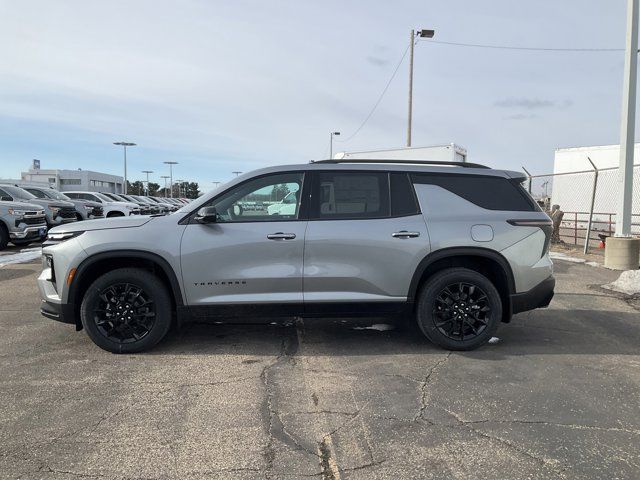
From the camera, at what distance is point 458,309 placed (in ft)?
15.9

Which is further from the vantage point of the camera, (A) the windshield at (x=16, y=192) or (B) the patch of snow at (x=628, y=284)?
(A) the windshield at (x=16, y=192)

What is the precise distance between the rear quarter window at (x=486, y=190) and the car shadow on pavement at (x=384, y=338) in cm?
144

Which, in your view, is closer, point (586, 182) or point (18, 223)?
point (18, 223)

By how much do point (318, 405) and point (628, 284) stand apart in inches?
252

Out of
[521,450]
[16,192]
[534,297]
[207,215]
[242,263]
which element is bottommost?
[521,450]

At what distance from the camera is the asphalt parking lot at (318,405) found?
2895 millimetres

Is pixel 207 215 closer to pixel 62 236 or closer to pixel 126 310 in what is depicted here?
pixel 126 310

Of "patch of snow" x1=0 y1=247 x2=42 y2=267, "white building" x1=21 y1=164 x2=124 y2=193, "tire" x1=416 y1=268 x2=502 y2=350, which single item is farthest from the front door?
"white building" x1=21 y1=164 x2=124 y2=193

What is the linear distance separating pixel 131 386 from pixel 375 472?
2.16 metres

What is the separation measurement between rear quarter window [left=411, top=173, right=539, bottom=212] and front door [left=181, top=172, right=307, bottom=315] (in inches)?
56.1

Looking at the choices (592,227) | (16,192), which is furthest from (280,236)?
(592,227)

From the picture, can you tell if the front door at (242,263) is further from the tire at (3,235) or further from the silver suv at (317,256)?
the tire at (3,235)

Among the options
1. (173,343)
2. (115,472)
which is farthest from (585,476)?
(173,343)

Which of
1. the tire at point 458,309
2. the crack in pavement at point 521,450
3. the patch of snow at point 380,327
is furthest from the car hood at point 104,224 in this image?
the crack in pavement at point 521,450
